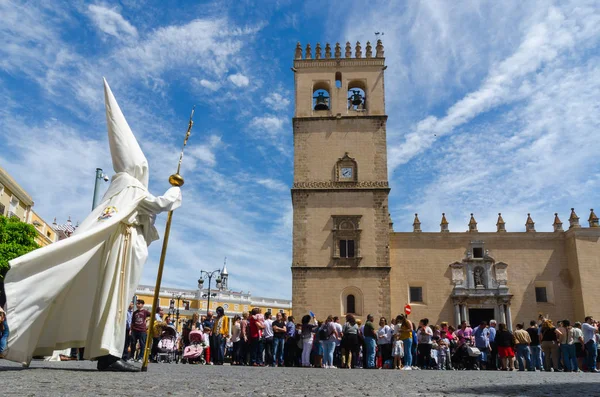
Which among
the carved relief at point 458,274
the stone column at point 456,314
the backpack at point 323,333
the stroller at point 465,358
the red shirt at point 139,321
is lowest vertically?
the stroller at point 465,358

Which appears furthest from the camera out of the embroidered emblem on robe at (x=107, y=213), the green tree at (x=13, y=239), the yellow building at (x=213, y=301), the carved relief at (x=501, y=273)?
the yellow building at (x=213, y=301)

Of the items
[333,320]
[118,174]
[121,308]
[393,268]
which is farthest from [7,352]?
[393,268]

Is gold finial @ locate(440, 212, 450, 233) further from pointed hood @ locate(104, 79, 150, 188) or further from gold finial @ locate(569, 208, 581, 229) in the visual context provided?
pointed hood @ locate(104, 79, 150, 188)

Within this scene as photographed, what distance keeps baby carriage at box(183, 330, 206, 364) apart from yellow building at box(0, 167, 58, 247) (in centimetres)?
1938

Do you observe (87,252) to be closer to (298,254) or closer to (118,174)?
(118,174)

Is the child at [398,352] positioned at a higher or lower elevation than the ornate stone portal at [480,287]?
lower

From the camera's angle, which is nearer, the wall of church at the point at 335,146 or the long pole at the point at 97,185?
the long pole at the point at 97,185

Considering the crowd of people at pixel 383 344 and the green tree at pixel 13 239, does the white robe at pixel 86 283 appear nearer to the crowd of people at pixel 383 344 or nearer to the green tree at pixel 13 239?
the crowd of people at pixel 383 344

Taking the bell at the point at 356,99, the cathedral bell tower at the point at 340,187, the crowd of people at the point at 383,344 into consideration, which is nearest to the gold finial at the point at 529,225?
the cathedral bell tower at the point at 340,187

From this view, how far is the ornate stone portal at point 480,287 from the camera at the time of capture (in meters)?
28.2

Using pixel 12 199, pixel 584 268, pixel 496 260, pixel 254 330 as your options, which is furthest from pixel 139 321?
Answer: pixel 12 199

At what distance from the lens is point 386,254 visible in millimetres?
27984

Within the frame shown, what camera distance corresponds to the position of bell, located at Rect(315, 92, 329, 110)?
30859 mm

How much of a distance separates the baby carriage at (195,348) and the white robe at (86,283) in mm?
7905
